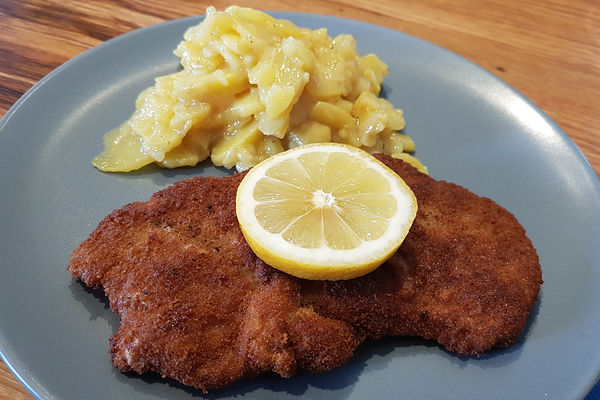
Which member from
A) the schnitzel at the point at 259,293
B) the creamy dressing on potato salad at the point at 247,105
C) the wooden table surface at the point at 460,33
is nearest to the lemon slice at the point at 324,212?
the schnitzel at the point at 259,293

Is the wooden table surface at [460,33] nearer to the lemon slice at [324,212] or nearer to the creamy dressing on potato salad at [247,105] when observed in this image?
the creamy dressing on potato salad at [247,105]

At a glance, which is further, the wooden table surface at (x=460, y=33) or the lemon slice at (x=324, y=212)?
the wooden table surface at (x=460, y=33)

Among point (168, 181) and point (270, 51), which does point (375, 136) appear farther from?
point (168, 181)

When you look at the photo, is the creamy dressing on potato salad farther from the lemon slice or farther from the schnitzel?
the lemon slice

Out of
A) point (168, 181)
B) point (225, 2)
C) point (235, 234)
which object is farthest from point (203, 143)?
point (225, 2)

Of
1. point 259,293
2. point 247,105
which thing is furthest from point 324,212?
point 247,105

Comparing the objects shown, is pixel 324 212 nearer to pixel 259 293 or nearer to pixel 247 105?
pixel 259 293
